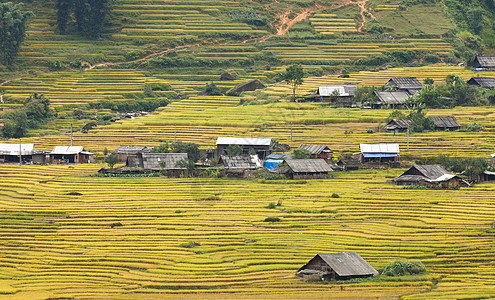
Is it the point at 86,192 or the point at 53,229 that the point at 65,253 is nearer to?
the point at 53,229

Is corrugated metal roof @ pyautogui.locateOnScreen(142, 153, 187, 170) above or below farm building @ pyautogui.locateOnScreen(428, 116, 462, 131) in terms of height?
below

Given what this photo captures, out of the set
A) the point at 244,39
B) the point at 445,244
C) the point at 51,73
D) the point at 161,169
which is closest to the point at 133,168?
the point at 161,169

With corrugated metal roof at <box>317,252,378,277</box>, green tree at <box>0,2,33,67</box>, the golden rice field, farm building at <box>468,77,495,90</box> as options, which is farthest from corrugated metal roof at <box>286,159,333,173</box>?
green tree at <box>0,2,33,67</box>

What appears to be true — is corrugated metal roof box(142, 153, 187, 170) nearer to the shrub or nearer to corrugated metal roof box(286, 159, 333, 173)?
corrugated metal roof box(286, 159, 333, 173)

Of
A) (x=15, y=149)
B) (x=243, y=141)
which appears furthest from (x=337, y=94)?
(x=15, y=149)

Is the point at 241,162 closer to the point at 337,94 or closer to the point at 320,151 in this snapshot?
the point at 320,151

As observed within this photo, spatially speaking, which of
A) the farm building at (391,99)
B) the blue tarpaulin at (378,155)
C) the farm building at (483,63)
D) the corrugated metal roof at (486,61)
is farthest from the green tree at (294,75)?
the corrugated metal roof at (486,61)
